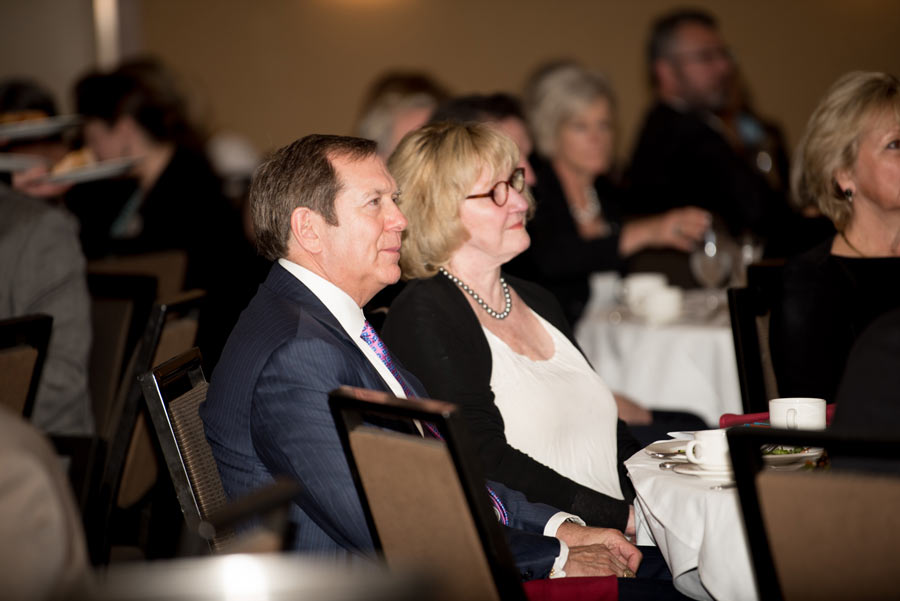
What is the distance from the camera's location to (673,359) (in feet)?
11.8

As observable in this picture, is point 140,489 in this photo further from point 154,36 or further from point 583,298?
point 154,36

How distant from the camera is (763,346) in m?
2.62

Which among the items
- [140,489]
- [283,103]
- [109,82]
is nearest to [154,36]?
[283,103]

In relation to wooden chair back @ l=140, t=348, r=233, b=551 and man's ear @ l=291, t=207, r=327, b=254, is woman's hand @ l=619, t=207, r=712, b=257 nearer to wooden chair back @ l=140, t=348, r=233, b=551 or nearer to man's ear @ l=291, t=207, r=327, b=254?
man's ear @ l=291, t=207, r=327, b=254

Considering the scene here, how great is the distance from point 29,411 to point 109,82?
8.54 feet

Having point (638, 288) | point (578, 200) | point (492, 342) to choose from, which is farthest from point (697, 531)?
point (578, 200)

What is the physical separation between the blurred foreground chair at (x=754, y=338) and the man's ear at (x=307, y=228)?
1.14 m

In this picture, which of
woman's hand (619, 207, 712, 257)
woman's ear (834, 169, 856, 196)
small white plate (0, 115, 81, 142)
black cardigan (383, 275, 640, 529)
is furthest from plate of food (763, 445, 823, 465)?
small white plate (0, 115, 81, 142)

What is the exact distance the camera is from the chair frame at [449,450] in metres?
1.46

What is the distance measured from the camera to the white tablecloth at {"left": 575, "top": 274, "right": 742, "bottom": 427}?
353 cm

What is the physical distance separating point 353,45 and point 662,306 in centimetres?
457

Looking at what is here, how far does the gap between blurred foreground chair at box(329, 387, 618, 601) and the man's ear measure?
0.47 meters

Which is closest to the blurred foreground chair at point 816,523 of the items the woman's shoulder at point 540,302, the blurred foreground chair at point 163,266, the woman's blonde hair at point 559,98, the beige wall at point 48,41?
the woman's shoulder at point 540,302

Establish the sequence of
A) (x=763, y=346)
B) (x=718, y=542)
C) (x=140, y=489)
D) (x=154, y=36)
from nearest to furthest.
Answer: (x=718, y=542) → (x=763, y=346) → (x=140, y=489) → (x=154, y=36)
